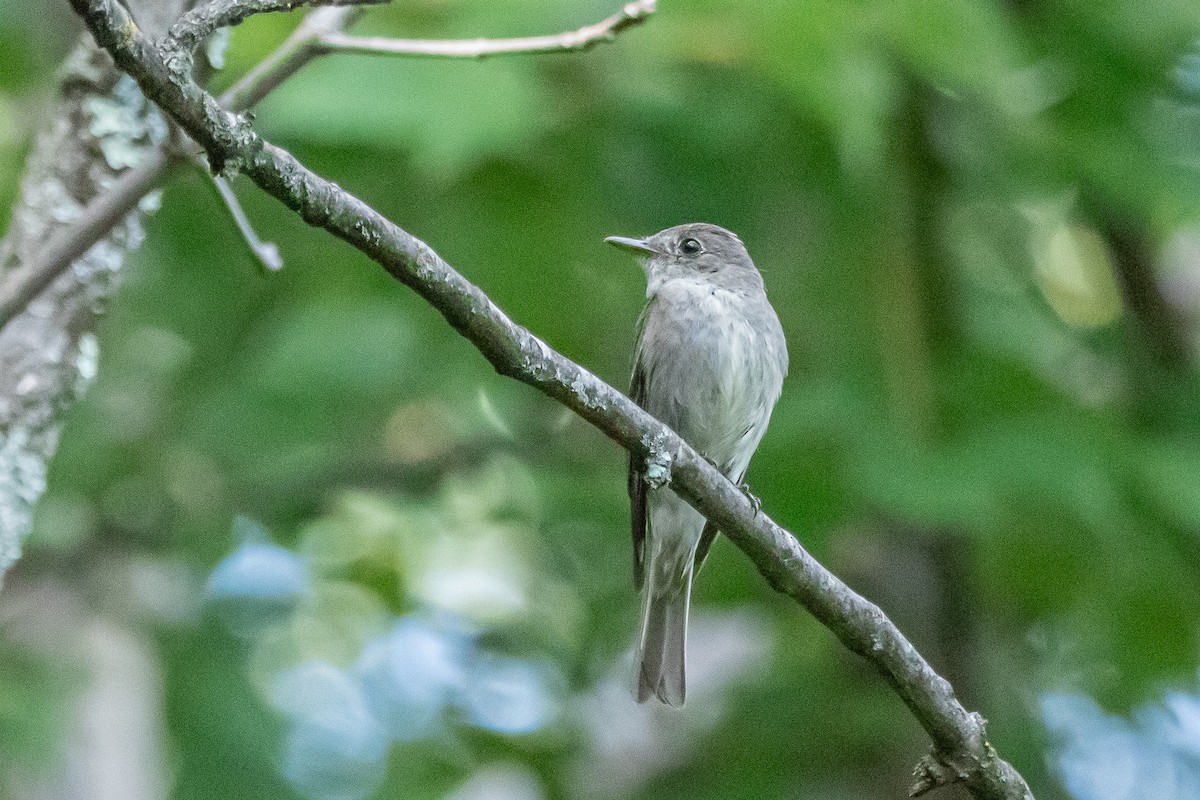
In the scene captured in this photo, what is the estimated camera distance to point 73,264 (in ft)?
11.5

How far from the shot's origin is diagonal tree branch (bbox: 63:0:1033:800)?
2221 mm

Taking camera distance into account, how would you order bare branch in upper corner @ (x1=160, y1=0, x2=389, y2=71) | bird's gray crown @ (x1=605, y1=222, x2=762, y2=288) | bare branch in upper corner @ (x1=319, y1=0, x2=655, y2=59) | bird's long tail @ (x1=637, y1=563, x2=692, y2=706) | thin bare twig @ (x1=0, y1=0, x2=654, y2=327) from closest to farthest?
bare branch in upper corner @ (x1=160, y1=0, x2=389, y2=71)
thin bare twig @ (x1=0, y1=0, x2=654, y2=327)
bare branch in upper corner @ (x1=319, y1=0, x2=655, y2=59)
bird's long tail @ (x1=637, y1=563, x2=692, y2=706)
bird's gray crown @ (x1=605, y1=222, x2=762, y2=288)

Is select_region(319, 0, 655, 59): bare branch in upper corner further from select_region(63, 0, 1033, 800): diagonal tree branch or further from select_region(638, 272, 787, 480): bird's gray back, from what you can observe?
select_region(638, 272, 787, 480): bird's gray back

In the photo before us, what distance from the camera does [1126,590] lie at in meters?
5.26

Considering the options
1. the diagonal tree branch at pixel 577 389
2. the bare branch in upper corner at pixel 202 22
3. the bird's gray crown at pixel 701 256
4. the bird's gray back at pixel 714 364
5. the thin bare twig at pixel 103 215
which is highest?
the bird's gray crown at pixel 701 256

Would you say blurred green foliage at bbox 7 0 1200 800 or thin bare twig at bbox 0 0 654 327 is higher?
blurred green foliage at bbox 7 0 1200 800

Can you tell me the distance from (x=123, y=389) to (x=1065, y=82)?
4.14 m

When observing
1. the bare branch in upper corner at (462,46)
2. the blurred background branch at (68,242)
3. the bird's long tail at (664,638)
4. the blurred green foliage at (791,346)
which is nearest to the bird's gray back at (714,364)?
the blurred green foliage at (791,346)

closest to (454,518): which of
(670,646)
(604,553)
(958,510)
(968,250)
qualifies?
(604,553)

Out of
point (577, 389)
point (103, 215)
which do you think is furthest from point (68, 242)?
point (577, 389)

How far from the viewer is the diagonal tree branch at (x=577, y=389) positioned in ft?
7.29

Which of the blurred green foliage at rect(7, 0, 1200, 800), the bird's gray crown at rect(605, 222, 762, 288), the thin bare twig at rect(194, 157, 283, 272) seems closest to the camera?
the thin bare twig at rect(194, 157, 283, 272)

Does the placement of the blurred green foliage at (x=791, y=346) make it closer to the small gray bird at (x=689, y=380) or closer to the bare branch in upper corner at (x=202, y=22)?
the small gray bird at (x=689, y=380)

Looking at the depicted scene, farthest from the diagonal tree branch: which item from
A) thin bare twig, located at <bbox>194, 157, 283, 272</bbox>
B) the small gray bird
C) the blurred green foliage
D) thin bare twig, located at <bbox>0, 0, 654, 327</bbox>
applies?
the small gray bird
